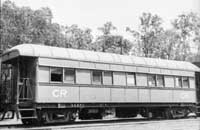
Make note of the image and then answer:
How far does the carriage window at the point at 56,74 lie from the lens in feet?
43.4

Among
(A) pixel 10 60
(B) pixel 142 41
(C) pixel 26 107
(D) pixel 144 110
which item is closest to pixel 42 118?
(C) pixel 26 107

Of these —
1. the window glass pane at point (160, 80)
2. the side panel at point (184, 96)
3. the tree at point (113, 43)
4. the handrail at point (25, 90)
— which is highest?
the tree at point (113, 43)

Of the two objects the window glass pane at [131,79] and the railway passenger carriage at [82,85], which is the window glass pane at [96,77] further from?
the window glass pane at [131,79]

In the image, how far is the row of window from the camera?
43.9 feet

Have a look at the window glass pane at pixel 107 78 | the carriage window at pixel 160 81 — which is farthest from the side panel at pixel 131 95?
the carriage window at pixel 160 81

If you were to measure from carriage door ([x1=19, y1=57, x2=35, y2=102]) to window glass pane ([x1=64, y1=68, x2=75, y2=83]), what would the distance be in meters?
1.50

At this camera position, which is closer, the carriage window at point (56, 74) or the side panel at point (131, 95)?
the carriage window at point (56, 74)

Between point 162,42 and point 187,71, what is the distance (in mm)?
23705

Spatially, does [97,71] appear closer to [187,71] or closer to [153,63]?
[153,63]

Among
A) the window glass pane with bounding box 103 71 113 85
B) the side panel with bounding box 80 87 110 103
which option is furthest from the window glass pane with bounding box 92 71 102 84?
the side panel with bounding box 80 87 110 103

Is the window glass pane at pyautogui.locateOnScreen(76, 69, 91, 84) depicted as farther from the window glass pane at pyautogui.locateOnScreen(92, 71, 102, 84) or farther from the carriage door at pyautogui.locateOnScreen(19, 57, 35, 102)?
the carriage door at pyautogui.locateOnScreen(19, 57, 35, 102)

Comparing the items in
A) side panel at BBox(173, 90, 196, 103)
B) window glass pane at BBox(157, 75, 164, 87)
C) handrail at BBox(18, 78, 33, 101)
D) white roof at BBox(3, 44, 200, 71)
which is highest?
white roof at BBox(3, 44, 200, 71)

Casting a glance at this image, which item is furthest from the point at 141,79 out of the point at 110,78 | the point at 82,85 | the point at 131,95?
the point at 82,85

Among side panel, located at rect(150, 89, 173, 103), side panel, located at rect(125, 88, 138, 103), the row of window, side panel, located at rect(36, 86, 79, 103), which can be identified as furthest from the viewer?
side panel, located at rect(150, 89, 173, 103)
